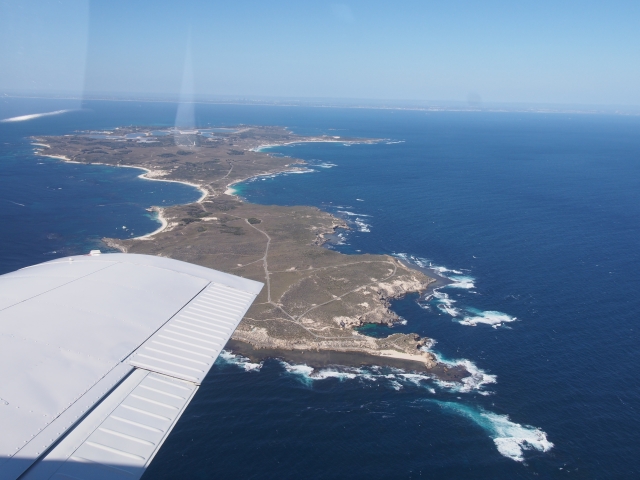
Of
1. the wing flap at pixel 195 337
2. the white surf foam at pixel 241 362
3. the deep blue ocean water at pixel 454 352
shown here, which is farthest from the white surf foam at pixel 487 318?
the wing flap at pixel 195 337

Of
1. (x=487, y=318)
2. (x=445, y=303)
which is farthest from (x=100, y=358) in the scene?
(x=445, y=303)

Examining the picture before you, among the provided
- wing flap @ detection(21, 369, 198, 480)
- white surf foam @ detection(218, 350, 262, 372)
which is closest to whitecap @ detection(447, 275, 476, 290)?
white surf foam @ detection(218, 350, 262, 372)

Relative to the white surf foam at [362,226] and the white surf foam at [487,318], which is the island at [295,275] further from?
the white surf foam at [487,318]

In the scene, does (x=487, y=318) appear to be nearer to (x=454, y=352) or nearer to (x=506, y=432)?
(x=454, y=352)

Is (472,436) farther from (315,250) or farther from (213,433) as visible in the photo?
(315,250)

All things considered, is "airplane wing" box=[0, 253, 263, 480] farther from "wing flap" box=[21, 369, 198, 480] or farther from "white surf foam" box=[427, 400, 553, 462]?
"white surf foam" box=[427, 400, 553, 462]
